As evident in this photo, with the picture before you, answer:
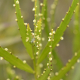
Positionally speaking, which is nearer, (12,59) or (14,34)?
(12,59)

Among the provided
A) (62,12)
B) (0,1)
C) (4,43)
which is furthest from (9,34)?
(62,12)

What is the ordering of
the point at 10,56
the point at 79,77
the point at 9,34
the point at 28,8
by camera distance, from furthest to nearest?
the point at 28,8, the point at 9,34, the point at 79,77, the point at 10,56

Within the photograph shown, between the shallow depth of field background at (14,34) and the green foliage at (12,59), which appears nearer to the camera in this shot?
the green foliage at (12,59)

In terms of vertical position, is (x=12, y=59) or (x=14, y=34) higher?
(x=14, y=34)

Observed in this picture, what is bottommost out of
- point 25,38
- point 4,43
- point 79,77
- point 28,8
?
point 79,77

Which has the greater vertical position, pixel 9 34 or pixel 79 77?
pixel 9 34

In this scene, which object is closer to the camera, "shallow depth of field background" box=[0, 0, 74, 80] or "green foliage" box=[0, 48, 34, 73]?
"green foliage" box=[0, 48, 34, 73]

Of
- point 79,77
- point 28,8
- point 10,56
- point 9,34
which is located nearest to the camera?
point 10,56

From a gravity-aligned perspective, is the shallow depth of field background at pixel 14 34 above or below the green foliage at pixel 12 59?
above

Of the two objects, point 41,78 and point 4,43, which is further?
point 4,43

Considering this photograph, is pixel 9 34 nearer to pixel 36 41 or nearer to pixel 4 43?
pixel 4 43

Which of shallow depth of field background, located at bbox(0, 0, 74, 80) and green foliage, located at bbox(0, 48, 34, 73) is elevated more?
shallow depth of field background, located at bbox(0, 0, 74, 80)
